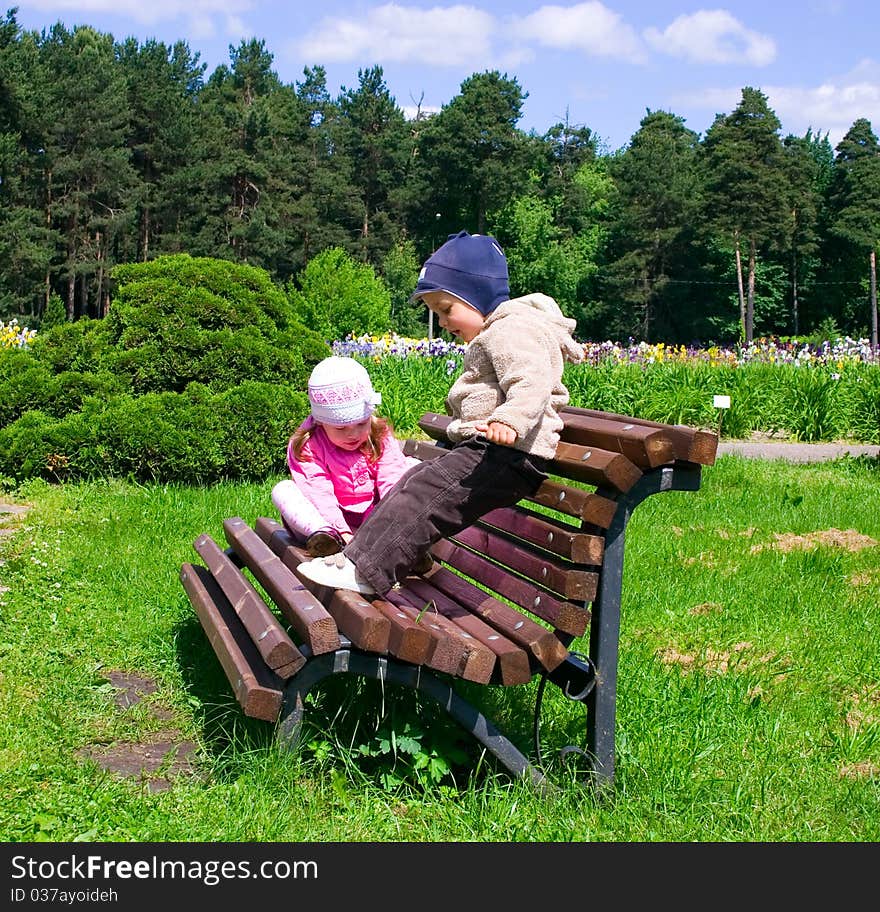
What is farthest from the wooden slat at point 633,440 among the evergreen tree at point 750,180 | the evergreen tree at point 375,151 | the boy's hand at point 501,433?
the evergreen tree at point 375,151

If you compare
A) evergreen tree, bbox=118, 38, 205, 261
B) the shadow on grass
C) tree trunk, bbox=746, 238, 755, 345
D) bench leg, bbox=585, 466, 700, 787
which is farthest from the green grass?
tree trunk, bbox=746, 238, 755, 345

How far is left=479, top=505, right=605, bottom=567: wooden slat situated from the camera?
2.96 metres

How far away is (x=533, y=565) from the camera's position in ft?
10.6

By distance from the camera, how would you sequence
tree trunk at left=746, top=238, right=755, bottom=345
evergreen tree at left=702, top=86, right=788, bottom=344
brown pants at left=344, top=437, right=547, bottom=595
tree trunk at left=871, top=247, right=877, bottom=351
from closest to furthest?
brown pants at left=344, top=437, right=547, bottom=595 < evergreen tree at left=702, top=86, right=788, bottom=344 < tree trunk at left=871, top=247, right=877, bottom=351 < tree trunk at left=746, top=238, right=755, bottom=345

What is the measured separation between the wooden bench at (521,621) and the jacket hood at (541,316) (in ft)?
0.76

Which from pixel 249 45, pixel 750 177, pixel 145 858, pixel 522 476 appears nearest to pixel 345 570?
pixel 522 476

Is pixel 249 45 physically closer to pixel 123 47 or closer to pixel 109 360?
pixel 123 47

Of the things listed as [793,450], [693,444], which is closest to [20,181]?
[793,450]

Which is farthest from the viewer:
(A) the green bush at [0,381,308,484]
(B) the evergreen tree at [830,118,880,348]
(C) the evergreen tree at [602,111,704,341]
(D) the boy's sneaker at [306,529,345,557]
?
(C) the evergreen tree at [602,111,704,341]

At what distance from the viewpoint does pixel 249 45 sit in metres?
62.6

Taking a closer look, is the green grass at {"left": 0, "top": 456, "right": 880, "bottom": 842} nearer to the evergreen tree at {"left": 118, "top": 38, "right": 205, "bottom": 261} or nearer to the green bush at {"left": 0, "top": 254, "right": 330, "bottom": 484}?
the green bush at {"left": 0, "top": 254, "right": 330, "bottom": 484}

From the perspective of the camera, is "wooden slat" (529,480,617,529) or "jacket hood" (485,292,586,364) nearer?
"wooden slat" (529,480,617,529)

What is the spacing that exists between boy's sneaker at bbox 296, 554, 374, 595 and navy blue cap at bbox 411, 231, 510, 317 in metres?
0.90

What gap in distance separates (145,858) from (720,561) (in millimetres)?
4005
